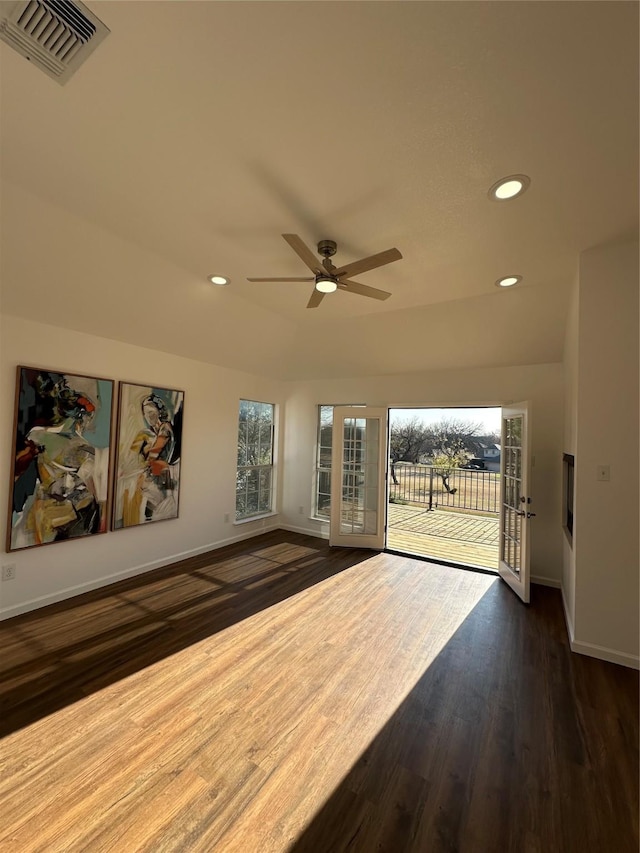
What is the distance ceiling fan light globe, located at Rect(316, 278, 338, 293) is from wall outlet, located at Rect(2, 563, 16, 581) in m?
3.39

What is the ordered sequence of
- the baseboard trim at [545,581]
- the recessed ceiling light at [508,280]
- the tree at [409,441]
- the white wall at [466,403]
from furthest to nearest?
1. the tree at [409,441]
2. the white wall at [466,403]
3. the baseboard trim at [545,581]
4. the recessed ceiling light at [508,280]

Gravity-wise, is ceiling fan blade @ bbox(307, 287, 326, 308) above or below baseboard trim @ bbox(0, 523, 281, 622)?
above

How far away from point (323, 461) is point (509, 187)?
448 cm

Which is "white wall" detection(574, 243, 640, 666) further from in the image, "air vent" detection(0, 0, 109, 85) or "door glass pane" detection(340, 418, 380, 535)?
"air vent" detection(0, 0, 109, 85)

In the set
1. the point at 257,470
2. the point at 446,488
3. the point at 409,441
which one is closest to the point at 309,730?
the point at 257,470

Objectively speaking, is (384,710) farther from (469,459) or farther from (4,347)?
(469,459)

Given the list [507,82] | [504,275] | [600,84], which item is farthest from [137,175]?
[504,275]

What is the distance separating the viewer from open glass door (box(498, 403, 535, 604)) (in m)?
3.55

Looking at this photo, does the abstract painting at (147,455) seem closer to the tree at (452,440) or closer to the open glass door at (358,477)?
the open glass door at (358,477)

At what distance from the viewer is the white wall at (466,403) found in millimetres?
4055

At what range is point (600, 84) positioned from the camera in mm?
1376

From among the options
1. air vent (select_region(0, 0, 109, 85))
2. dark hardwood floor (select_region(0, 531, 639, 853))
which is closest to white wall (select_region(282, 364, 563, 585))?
dark hardwood floor (select_region(0, 531, 639, 853))

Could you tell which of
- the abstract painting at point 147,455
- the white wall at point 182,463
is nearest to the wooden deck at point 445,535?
the white wall at point 182,463

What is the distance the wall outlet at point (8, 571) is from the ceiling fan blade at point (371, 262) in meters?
3.52
